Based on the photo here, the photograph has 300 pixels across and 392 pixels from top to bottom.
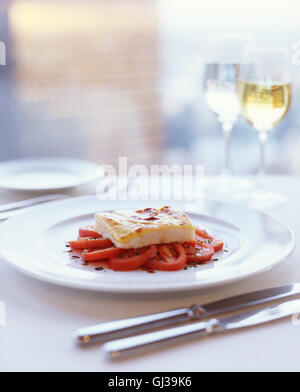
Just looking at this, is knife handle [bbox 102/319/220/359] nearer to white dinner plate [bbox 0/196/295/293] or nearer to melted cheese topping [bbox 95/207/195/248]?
white dinner plate [bbox 0/196/295/293]

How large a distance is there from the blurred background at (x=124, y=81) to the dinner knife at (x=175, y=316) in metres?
3.16

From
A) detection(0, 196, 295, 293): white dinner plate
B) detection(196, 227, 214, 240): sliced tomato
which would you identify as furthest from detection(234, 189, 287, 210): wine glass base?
detection(196, 227, 214, 240): sliced tomato

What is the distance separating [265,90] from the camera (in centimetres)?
130

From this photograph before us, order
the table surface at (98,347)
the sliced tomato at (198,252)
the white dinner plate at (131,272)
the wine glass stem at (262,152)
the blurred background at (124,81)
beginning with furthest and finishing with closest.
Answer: the blurred background at (124,81)
the wine glass stem at (262,152)
the sliced tomato at (198,252)
the white dinner plate at (131,272)
the table surface at (98,347)

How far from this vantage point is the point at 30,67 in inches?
159

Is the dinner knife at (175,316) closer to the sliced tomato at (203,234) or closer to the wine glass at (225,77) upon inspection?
the sliced tomato at (203,234)

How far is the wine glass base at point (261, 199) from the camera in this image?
127 cm

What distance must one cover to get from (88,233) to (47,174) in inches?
24.5

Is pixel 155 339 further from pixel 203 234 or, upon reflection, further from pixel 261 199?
pixel 261 199

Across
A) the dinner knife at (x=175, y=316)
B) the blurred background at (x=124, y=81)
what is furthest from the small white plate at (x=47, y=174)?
the blurred background at (x=124, y=81)

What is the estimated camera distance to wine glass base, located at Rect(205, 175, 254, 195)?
140 cm

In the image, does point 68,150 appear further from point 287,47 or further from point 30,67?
point 287,47

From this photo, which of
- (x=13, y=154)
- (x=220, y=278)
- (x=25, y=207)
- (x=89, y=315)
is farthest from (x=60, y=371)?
(x=13, y=154)

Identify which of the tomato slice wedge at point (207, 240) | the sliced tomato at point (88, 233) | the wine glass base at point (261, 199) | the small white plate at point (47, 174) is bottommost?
the wine glass base at point (261, 199)
